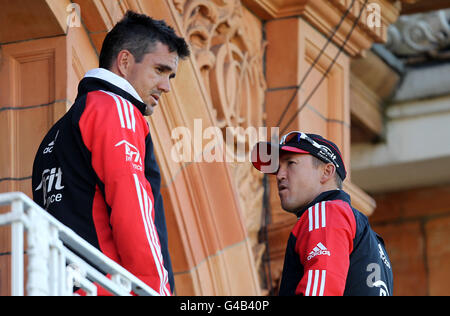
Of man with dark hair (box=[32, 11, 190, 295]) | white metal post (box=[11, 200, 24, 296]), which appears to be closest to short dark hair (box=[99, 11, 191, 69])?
man with dark hair (box=[32, 11, 190, 295])

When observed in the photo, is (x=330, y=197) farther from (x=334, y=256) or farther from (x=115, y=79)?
(x=115, y=79)

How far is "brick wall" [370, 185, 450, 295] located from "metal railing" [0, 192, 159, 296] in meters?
→ 8.08

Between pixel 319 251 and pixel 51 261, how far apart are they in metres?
1.16

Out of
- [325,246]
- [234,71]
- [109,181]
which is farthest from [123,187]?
[234,71]

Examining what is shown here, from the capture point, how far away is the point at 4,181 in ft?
23.9

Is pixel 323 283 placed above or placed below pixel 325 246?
below

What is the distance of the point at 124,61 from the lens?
588 cm

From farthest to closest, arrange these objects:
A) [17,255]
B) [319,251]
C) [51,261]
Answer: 1. [319,251]
2. [51,261]
3. [17,255]

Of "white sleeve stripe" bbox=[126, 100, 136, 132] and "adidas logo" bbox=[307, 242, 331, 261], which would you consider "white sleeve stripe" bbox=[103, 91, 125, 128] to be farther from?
"adidas logo" bbox=[307, 242, 331, 261]

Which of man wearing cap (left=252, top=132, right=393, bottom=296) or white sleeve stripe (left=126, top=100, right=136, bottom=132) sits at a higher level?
white sleeve stripe (left=126, top=100, right=136, bottom=132)

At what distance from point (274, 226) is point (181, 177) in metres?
1.13

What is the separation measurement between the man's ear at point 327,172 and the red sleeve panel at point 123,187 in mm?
836

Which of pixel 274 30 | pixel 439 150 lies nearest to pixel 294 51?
pixel 274 30

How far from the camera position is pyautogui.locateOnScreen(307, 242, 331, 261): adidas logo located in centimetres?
530
